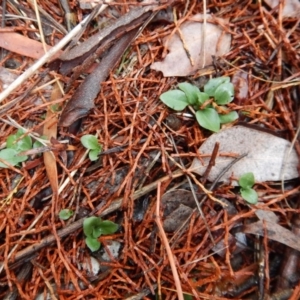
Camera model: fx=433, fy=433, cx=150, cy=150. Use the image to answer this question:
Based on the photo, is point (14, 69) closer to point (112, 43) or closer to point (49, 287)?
point (112, 43)

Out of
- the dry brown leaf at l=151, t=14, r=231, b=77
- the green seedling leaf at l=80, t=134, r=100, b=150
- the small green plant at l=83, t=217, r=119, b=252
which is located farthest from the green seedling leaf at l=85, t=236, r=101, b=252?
the dry brown leaf at l=151, t=14, r=231, b=77

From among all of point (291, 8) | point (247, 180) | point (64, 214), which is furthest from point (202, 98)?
point (64, 214)

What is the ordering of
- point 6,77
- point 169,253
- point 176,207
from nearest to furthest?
point 169,253
point 176,207
point 6,77

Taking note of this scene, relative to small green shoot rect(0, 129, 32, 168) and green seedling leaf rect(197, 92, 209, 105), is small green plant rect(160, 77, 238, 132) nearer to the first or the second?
green seedling leaf rect(197, 92, 209, 105)

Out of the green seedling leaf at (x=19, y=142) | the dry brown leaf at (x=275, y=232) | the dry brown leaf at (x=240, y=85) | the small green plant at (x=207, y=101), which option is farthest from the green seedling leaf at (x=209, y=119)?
the green seedling leaf at (x=19, y=142)

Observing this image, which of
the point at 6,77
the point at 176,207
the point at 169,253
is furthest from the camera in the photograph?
the point at 6,77

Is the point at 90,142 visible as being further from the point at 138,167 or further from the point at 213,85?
the point at 213,85
